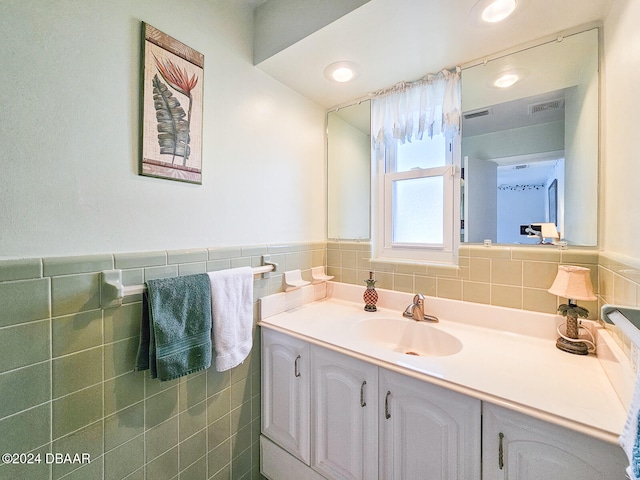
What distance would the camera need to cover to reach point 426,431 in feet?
3.01

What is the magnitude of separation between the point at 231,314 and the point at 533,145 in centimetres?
165

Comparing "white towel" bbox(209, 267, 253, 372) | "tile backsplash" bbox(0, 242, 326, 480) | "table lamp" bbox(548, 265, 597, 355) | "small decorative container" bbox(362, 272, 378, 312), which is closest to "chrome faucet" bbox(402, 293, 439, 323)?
"small decorative container" bbox(362, 272, 378, 312)

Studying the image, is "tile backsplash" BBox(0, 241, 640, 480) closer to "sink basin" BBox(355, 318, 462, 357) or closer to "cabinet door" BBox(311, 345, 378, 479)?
"sink basin" BBox(355, 318, 462, 357)

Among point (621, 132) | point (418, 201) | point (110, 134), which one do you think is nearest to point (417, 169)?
point (418, 201)

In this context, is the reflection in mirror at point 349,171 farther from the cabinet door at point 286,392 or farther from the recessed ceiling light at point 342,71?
the cabinet door at point 286,392

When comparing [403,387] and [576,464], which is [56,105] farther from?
[576,464]

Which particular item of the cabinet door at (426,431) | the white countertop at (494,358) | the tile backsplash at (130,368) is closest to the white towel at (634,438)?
the white countertop at (494,358)

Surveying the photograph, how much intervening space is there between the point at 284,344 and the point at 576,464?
1080 mm

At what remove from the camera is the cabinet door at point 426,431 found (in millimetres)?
838

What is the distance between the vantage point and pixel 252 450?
139 cm

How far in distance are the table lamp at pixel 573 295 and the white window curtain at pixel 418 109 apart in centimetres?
88

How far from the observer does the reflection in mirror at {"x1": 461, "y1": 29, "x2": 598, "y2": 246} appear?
116cm

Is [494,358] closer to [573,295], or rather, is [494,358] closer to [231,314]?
[573,295]

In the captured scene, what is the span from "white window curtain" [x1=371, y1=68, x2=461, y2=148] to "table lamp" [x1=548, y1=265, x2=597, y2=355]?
34.7 inches
